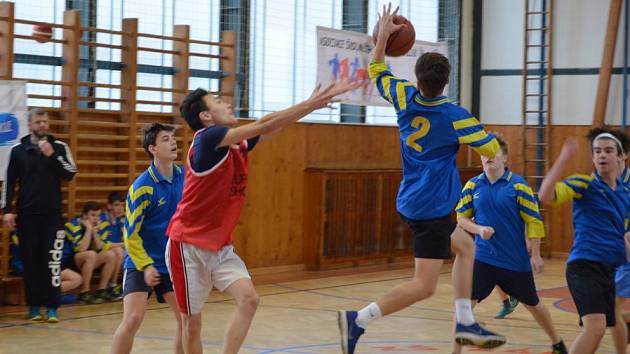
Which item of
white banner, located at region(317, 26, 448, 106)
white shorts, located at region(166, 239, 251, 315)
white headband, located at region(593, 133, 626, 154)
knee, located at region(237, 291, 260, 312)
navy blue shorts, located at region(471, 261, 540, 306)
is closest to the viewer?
knee, located at region(237, 291, 260, 312)

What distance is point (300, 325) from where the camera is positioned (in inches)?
344

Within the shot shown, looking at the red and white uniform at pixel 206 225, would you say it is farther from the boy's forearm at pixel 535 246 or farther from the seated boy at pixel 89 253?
the seated boy at pixel 89 253

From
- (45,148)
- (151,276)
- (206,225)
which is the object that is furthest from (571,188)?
(45,148)

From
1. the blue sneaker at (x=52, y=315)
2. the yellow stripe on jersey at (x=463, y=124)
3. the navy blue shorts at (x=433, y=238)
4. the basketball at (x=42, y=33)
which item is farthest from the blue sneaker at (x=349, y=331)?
the basketball at (x=42, y=33)

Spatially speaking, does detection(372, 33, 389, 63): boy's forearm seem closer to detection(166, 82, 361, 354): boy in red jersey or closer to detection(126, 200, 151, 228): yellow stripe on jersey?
detection(166, 82, 361, 354): boy in red jersey

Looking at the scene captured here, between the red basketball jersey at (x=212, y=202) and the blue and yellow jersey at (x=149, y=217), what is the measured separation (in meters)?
0.52

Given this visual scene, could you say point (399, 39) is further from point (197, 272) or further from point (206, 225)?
point (197, 272)

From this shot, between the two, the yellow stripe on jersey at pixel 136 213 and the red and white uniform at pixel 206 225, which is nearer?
the red and white uniform at pixel 206 225

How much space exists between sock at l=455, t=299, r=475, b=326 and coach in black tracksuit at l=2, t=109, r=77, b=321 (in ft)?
13.9

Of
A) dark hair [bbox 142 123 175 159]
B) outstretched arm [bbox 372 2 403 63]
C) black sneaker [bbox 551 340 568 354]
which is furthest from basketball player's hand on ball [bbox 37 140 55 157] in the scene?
black sneaker [bbox 551 340 568 354]

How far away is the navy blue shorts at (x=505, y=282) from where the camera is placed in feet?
23.1

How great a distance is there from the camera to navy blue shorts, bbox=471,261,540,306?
7.04m

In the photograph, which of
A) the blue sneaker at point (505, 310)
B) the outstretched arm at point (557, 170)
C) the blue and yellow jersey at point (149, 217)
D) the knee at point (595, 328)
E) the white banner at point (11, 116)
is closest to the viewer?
the outstretched arm at point (557, 170)

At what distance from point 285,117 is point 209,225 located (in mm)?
734
